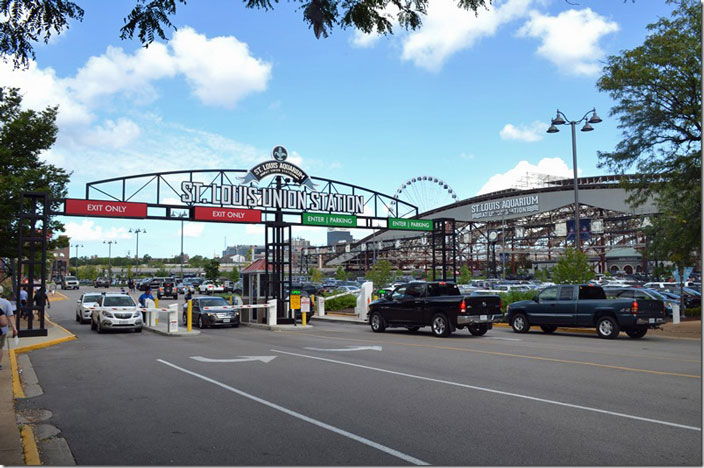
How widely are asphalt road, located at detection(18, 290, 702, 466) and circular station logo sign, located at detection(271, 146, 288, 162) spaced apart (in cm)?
1408

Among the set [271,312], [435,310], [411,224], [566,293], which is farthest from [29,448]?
[411,224]

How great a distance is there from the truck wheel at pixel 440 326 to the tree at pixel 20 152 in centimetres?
1570

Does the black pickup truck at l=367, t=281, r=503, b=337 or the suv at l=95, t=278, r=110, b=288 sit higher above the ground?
the black pickup truck at l=367, t=281, r=503, b=337

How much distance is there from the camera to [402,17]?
7.40 m

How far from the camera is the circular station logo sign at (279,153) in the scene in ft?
92.2

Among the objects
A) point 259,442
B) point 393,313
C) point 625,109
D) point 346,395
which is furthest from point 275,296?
point 259,442

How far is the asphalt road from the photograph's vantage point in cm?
616

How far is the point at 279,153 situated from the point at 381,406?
21.2 m

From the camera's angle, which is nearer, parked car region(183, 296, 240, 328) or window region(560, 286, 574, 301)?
window region(560, 286, 574, 301)

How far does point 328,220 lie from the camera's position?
2900 centimetres

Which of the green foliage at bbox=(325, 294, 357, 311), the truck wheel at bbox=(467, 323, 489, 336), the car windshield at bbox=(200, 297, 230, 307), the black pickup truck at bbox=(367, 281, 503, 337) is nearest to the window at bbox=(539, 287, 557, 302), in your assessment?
the black pickup truck at bbox=(367, 281, 503, 337)

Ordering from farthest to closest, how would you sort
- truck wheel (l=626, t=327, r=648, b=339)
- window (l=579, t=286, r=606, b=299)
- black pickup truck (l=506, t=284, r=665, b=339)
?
window (l=579, t=286, r=606, b=299)
truck wheel (l=626, t=327, r=648, b=339)
black pickup truck (l=506, t=284, r=665, b=339)

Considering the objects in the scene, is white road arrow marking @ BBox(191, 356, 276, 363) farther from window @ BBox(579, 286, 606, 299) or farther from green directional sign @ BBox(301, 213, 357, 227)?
green directional sign @ BBox(301, 213, 357, 227)

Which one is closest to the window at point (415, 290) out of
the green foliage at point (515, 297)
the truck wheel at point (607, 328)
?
the truck wheel at point (607, 328)
